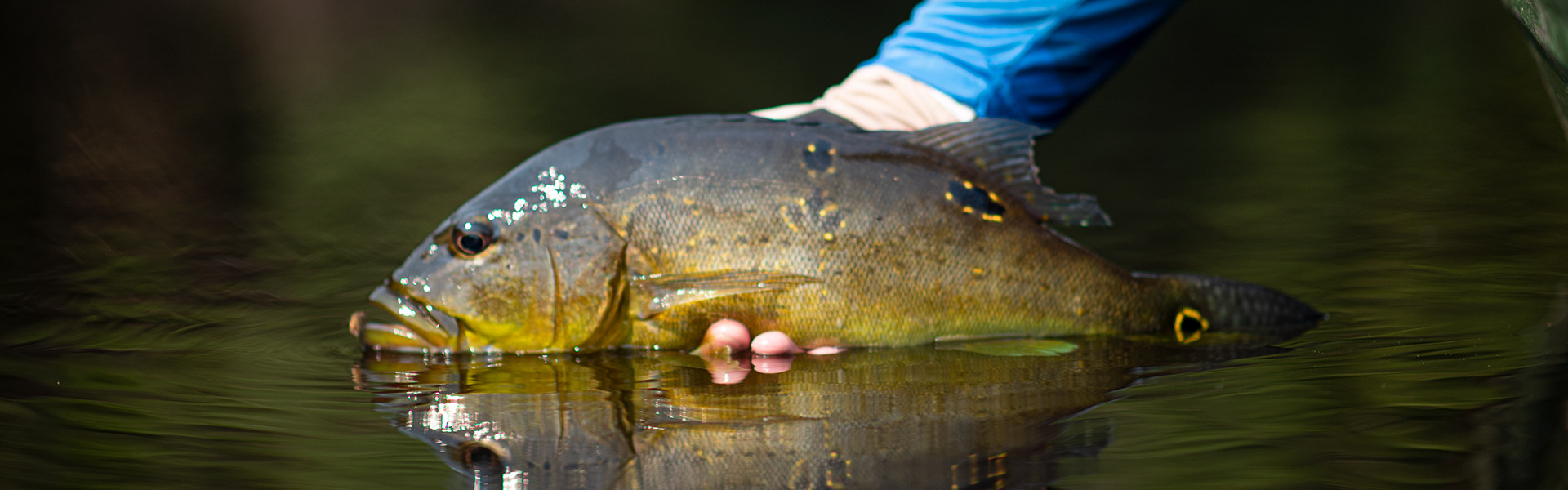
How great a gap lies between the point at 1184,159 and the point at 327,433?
6.18 meters

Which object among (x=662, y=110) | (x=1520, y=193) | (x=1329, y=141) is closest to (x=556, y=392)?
A: (x=1520, y=193)

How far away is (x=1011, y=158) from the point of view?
3.86 metres

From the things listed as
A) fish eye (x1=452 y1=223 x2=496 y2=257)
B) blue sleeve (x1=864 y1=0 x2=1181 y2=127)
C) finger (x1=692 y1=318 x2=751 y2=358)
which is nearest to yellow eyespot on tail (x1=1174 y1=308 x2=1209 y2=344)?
finger (x1=692 y1=318 x2=751 y2=358)

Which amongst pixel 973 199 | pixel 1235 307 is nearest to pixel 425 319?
pixel 973 199

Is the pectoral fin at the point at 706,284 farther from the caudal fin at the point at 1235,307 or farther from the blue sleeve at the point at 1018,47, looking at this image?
the blue sleeve at the point at 1018,47

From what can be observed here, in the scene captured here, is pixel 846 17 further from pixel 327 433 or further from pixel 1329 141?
pixel 327 433

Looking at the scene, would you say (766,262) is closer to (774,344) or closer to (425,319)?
(774,344)

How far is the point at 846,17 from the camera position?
66.9 ft

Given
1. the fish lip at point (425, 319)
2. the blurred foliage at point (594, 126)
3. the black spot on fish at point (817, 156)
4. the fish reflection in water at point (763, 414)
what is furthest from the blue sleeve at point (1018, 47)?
the fish lip at point (425, 319)

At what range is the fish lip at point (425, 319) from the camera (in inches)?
147

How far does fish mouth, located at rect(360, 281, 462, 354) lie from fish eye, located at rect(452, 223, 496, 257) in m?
0.19

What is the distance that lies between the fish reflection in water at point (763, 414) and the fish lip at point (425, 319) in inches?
2.7

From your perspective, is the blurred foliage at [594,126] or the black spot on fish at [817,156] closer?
the blurred foliage at [594,126]

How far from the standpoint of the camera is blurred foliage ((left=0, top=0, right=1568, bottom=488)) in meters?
2.62
